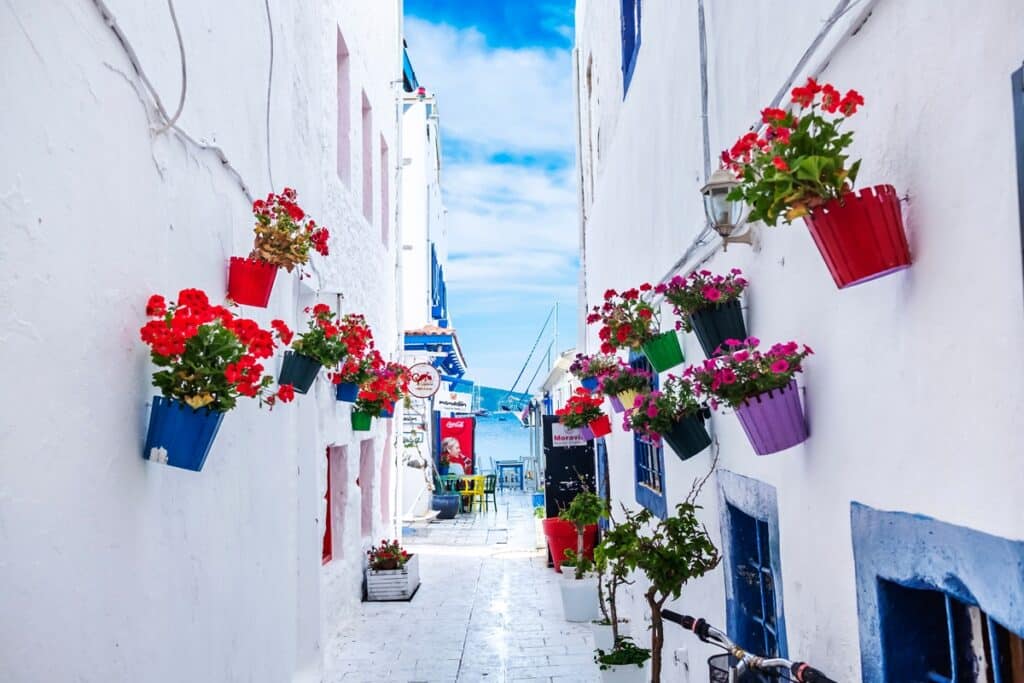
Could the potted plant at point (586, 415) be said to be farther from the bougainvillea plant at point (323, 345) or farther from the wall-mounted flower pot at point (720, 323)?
the wall-mounted flower pot at point (720, 323)

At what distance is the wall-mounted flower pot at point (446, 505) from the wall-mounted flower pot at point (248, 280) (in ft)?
47.4

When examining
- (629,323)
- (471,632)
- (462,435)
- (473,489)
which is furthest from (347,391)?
(462,435)

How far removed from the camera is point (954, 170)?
1.92m

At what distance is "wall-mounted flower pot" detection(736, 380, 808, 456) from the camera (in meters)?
2.92

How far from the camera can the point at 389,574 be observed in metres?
10.3

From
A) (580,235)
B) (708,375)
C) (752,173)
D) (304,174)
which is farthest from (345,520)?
(752,173)

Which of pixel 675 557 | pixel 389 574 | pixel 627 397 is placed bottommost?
pixel 389 574

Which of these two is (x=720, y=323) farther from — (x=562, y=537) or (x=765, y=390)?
(x=562, y=537)

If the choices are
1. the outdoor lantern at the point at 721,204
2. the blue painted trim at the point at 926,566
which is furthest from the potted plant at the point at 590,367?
the blue painted trim at the point at 926,566

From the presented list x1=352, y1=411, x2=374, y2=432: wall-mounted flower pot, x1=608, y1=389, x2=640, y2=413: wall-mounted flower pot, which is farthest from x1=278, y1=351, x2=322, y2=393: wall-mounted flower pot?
x1=352, y1=411, x2=374, y2=432: wall-mounted flower pot

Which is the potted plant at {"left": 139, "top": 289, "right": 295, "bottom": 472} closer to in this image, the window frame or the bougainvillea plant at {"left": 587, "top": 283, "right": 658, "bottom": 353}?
the bougainvillea plant at {"left": 587, "top": 283, "right": 658, "bottom": 353}

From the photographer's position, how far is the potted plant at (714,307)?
369cm

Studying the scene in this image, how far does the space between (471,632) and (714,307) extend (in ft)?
20.5

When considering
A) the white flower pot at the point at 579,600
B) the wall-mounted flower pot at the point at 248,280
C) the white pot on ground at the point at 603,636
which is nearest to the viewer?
the wall-mounted flower pot at the point at 248,280
